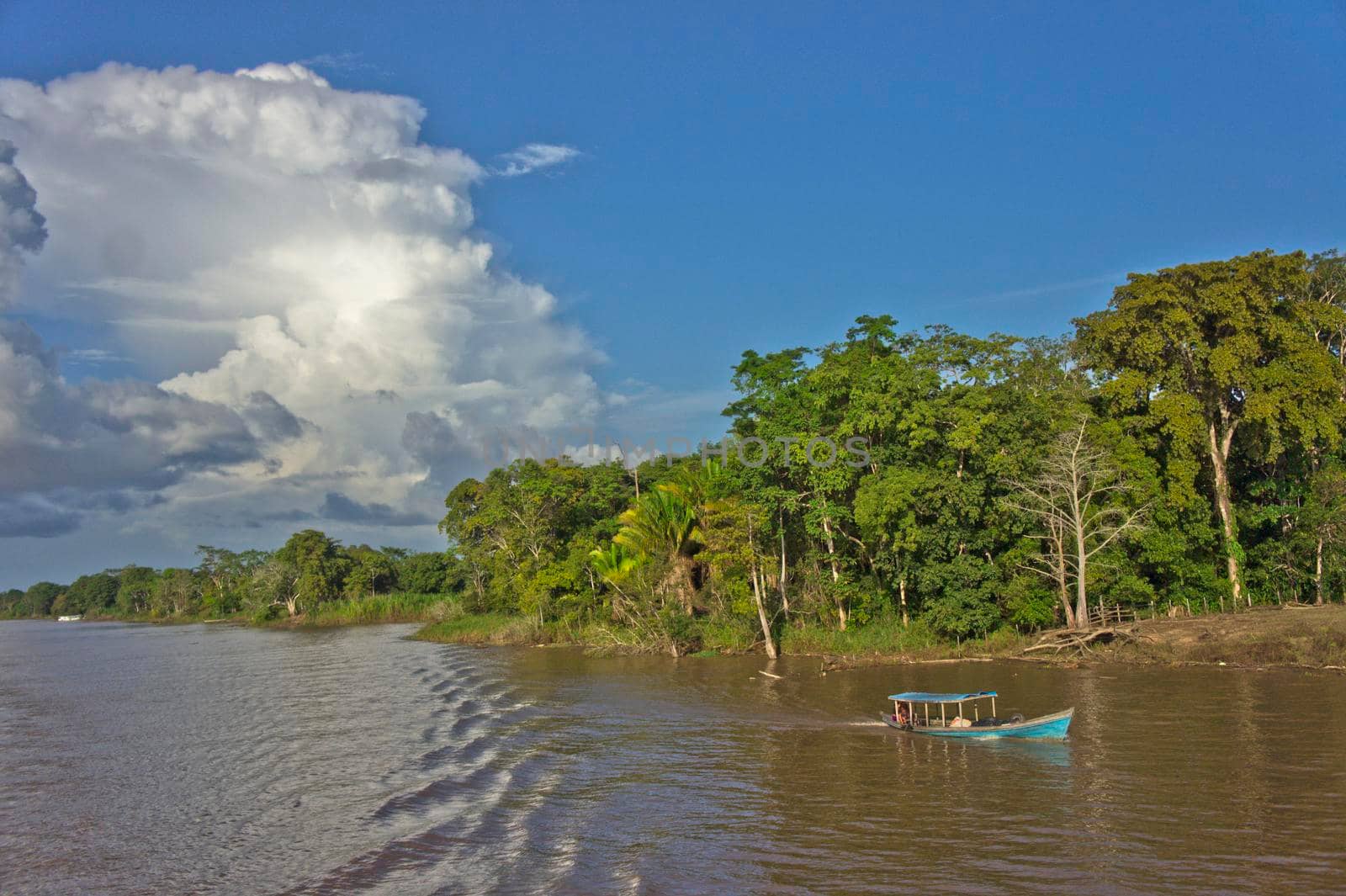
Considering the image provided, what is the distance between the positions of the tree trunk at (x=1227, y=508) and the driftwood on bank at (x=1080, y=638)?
556cm

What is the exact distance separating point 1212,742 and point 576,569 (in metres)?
30.3

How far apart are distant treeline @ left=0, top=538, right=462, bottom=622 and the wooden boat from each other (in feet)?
194

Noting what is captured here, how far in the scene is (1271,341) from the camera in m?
28.2

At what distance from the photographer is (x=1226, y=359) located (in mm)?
27312

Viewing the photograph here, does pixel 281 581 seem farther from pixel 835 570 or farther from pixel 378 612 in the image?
pixel 835 570

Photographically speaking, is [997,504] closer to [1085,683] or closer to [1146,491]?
[1146,491]

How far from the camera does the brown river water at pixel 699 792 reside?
11227 millimetres

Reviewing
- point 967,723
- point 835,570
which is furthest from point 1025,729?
point 835,570

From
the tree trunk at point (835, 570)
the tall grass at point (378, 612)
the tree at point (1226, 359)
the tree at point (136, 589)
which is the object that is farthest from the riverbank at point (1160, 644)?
the tree at point (136, 589)

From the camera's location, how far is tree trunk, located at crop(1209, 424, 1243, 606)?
2909cm

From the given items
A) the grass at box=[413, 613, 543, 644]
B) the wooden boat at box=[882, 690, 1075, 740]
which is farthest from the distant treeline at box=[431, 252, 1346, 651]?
the grass at box=[413, 613, 543, 644]

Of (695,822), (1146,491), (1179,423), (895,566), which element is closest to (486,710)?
(695,822)

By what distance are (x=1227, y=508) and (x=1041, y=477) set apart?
741 centimetres

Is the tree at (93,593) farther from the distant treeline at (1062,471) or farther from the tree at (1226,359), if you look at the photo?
the tree at (1226,359)
